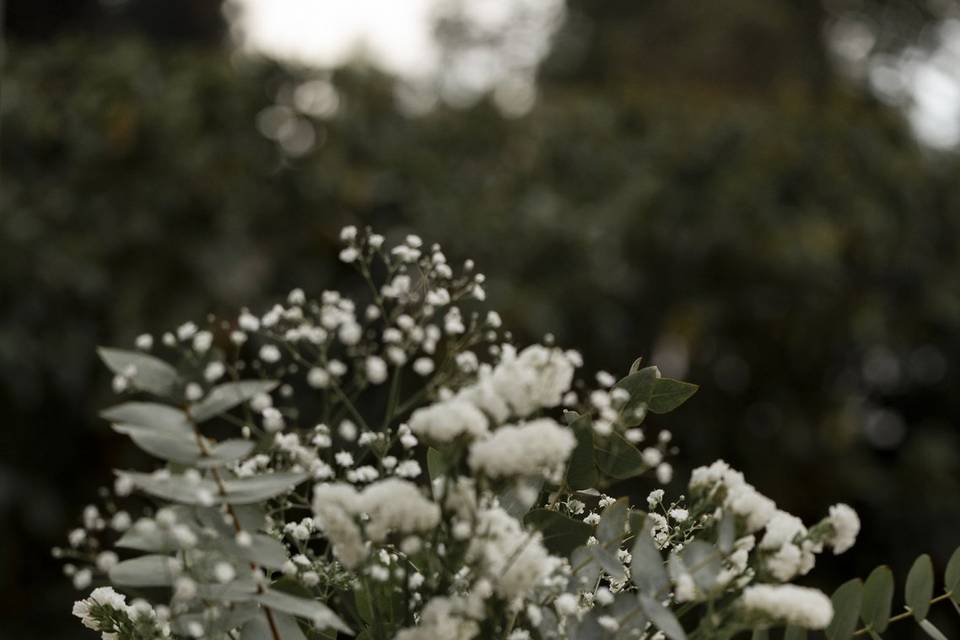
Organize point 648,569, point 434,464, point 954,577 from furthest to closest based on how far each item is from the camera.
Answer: point 954,577 → point 434,464 → point 648,569

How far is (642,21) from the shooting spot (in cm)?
900

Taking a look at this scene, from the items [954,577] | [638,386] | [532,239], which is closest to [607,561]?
[638,386]

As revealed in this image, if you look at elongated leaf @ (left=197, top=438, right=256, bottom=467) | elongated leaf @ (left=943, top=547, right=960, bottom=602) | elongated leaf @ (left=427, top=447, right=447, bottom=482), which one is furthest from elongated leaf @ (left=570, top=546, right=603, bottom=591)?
elongated leaf @ (left=943, top=547, right=960, bottom=602)

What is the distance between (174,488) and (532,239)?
1.98 meters

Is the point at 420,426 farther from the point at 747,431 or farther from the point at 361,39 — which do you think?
the point at 361,39

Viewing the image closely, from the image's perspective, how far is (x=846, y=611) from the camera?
31.0 inches

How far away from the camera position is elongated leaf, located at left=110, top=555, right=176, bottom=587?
0.64 metres

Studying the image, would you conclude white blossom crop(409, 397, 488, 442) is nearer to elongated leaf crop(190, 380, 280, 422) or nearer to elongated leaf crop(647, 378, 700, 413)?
elongated leaf crop(190, 380, 280, 422)

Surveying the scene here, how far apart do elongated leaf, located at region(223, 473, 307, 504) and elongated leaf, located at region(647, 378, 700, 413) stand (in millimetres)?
274

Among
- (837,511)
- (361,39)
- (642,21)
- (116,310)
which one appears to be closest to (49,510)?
(116,310)

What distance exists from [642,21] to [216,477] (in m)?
8.80

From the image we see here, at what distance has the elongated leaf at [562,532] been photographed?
0.74 metres

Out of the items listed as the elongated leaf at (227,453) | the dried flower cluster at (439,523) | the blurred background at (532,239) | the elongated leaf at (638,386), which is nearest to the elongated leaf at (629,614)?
the dried flower cluster at (439,523)

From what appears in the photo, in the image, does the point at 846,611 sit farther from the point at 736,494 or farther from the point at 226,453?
the point at 226,453
